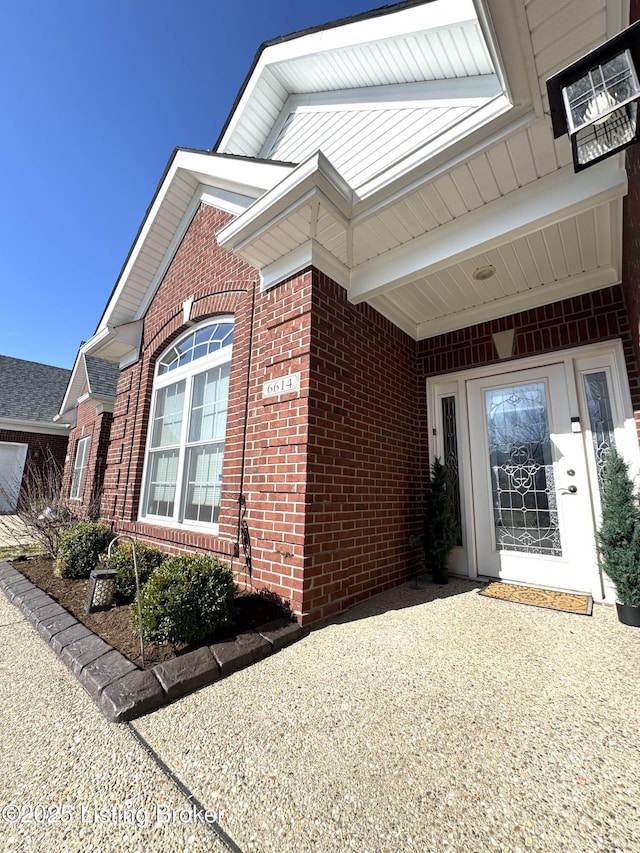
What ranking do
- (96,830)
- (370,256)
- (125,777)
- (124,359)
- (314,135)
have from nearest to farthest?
(96,830), (125,777), (370,256), (314,135), (124,359)

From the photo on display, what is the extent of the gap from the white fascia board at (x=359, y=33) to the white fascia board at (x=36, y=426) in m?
11.8

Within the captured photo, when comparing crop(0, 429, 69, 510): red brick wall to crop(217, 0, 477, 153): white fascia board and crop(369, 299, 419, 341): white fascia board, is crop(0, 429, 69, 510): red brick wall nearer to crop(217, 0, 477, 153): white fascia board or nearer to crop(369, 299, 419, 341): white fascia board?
crop(217, 0, 477, 153): white fascia board

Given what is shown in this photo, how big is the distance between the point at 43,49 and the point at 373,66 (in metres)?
4.80

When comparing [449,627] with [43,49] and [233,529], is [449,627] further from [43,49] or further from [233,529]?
[43,49]

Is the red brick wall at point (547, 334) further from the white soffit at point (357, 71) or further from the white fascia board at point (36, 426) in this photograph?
the white fascia board at point (36, 426)

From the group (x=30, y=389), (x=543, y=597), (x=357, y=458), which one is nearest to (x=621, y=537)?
(x=543, y=597)

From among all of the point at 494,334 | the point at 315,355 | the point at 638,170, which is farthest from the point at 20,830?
the point at 494,334

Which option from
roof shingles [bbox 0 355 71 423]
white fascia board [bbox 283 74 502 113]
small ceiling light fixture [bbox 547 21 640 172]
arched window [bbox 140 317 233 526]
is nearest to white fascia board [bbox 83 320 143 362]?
arched window [bbox 140 317 233 526]

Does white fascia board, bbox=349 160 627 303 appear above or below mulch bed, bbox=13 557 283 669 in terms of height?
above

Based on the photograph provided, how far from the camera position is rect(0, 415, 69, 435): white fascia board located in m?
12.1

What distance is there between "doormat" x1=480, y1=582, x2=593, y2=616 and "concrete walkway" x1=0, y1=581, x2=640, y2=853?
611mm

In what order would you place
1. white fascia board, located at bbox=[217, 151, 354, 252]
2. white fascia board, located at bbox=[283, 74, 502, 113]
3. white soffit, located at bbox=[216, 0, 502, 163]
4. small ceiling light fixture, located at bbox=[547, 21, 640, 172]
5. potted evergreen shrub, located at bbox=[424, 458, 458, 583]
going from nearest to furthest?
small ceiling light fixture, located at bbox=[547, 21, 640, 172]
white fascia board, located at bbox=[217, 151, 354, 252]
white fascia board, located at bbox=[283, 74, 502, 113]
white soffit, located at bbox=[216, 0, 502, 163]
potted evergreen shrub, located at bbox=[424, 458, 458, 583]

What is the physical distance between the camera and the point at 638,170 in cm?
191

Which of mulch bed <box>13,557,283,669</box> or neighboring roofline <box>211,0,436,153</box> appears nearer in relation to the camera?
mulch bed <box>13,557,283,669</box>
